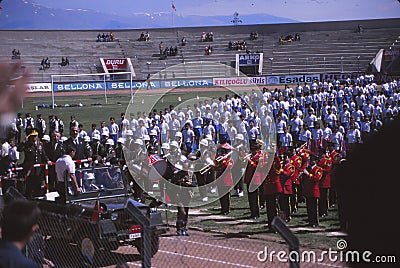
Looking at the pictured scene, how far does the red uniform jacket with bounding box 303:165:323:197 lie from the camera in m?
12.2

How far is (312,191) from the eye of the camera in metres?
12.2

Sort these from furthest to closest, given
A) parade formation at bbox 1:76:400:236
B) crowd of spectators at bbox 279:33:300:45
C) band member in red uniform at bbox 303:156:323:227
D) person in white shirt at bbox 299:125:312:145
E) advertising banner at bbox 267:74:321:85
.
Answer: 1. crowd of spectators at bbox 279:33:300:45
2. advertising banner at bbox 267:74:321:85
3. person in white shirt at bbox 299:125:312:145
4. parade formation at bbox 1:76:400:236
5. band member in red uniform at bbox 303:156:323:227

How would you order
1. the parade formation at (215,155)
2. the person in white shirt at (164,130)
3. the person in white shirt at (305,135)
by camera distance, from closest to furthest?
the parade formation at (215,155)
the person in white shirt at (305,135)
the person in white shirt at (164,130)

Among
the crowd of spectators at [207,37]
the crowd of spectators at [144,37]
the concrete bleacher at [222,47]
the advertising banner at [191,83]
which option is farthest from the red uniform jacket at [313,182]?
the crowd of spectators at [144,37]

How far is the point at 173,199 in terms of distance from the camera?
12.4m

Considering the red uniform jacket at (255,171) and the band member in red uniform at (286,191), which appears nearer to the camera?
the band member in red uniform at (286,191)

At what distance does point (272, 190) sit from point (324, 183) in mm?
1372

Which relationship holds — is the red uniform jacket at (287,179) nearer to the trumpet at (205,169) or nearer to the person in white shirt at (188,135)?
the trumpet at (205,169)

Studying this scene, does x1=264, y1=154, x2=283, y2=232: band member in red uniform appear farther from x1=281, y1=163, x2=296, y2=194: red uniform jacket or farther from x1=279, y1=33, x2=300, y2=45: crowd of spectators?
x1=279, y1=33, x2=300, y2=45: crowd of spectators

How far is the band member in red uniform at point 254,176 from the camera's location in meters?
13.1

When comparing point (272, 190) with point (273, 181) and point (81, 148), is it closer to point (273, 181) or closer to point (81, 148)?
point (273, 181)

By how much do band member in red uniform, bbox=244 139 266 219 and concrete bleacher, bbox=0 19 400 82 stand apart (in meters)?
40.8

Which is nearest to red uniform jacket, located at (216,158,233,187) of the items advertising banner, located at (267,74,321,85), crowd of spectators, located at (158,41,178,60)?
advertising banner, located at (267,74,321,85)

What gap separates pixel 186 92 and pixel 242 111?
2178 centimetres
